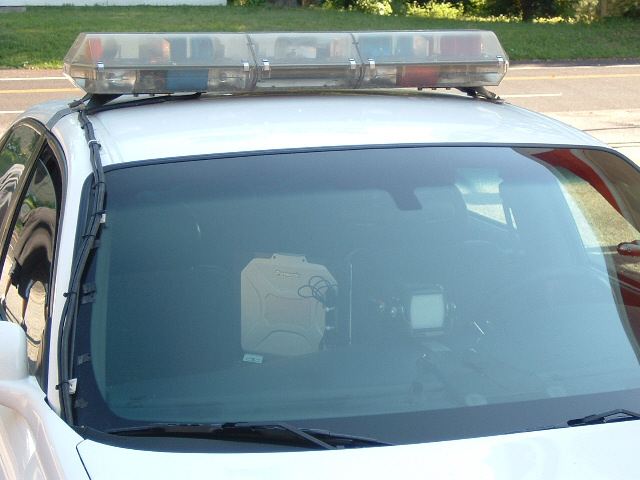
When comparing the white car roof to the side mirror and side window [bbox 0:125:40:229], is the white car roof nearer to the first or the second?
side window [bbox 0:125:40:229]

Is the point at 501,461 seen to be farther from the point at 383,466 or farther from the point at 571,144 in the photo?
the point at 571,144

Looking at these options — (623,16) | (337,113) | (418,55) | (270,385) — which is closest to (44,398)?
(270,385)

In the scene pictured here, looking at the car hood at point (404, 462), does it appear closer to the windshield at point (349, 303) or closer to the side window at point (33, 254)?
the windshield at point (349, 303)

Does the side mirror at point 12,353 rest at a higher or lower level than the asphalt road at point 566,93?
higher

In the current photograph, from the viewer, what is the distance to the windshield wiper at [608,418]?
1.81 meters

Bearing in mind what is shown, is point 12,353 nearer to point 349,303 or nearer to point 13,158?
point 349,303

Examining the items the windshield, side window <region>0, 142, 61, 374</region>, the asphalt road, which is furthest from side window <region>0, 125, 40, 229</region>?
the asphalt road

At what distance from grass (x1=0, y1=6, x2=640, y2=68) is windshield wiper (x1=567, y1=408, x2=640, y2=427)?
16916mm

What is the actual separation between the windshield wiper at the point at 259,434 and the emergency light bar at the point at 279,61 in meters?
1.36

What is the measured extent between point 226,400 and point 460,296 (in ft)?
2.18

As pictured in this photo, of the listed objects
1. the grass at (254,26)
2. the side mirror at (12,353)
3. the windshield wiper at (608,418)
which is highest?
the side mirror at (12,353)

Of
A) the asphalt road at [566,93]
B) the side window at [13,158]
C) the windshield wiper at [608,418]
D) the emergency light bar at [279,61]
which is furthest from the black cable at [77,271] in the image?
the asphalt road at [566,93]

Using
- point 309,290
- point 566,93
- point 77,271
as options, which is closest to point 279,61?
point 309,290

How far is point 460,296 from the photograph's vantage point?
2.13m
